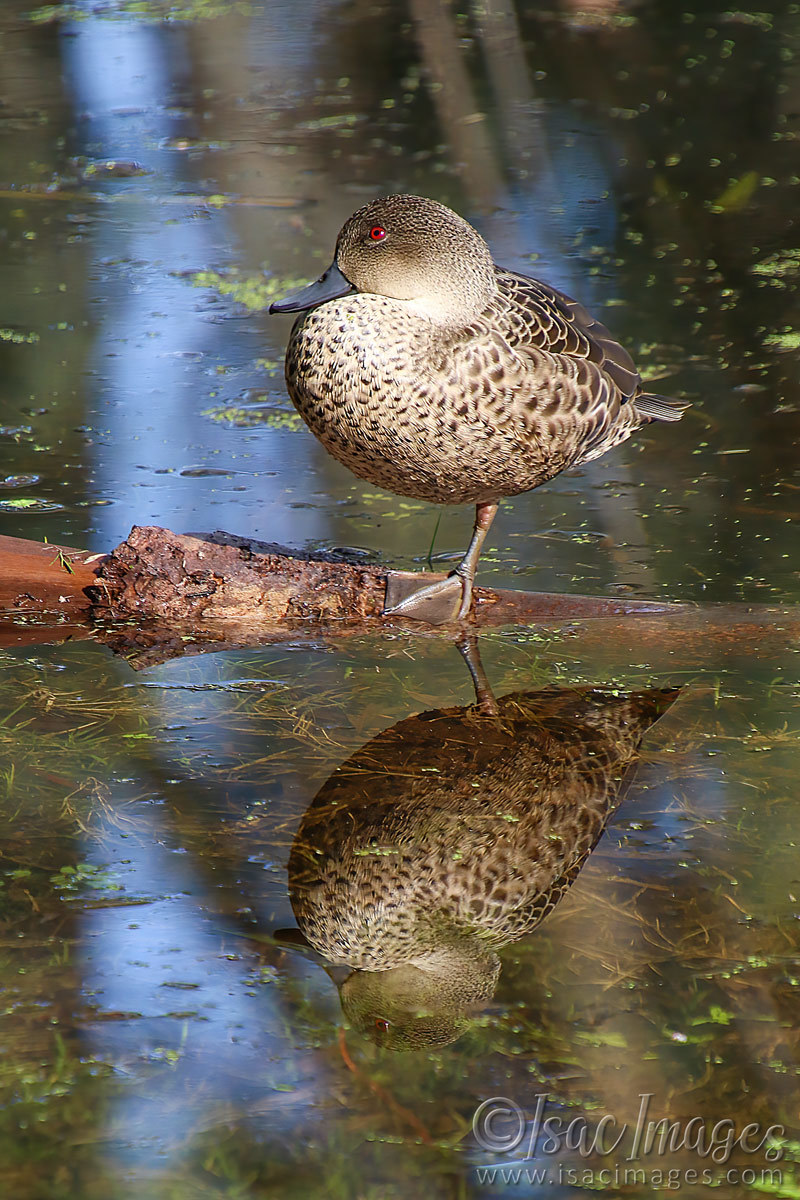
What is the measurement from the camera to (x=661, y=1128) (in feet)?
7.52

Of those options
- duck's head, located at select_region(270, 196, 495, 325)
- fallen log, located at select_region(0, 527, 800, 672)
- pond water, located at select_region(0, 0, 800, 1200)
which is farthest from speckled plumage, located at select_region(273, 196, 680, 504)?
pond water, located at select_region(0, 0, 800, 1200)

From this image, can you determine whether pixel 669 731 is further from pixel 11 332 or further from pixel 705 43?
pixel 705 43

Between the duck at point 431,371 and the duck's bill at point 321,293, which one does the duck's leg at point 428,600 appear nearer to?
the duck at point 431,371

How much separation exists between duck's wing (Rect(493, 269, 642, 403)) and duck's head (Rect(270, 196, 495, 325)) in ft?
0.46

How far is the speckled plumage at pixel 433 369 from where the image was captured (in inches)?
148

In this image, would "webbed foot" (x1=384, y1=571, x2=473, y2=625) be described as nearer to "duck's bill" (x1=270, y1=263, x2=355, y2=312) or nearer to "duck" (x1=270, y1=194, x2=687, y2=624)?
"duck" (x1=270, y1=194, x2=687, y2=624)

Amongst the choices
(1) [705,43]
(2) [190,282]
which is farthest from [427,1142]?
(1) [705,43]

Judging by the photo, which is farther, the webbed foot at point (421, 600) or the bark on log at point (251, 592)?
the webbed foot at point (421, 600)

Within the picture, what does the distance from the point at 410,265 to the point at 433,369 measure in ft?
1.09

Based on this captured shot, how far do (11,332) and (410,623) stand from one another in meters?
3.46

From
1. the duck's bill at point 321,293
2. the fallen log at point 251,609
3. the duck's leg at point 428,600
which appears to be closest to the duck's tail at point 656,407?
the fallen log at point 251,609

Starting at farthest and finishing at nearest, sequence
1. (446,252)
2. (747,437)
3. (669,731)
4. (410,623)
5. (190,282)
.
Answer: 1. (190,282)
2. (747,437)
3. (410,623)
4. (446,252)
5. (669,731)

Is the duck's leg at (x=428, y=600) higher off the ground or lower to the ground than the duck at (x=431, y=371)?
lower

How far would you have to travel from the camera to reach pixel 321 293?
12.8ft
